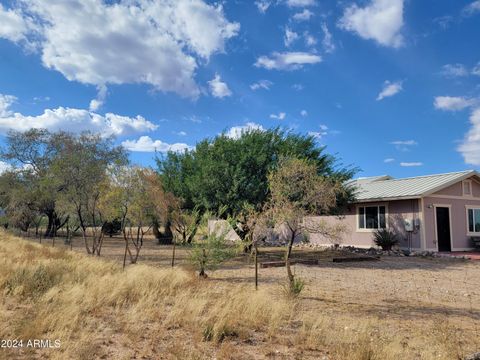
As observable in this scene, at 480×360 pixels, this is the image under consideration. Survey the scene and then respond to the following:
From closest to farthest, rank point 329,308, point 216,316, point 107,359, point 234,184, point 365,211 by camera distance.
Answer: point 107,359, point 216,316, point 329,308, point 234,184, point 365,211

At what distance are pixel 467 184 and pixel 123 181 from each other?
18.2 meters

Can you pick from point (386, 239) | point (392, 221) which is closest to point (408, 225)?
point (392, 221)

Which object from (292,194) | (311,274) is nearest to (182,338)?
(292,194)

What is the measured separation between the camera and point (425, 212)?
20.0 metres

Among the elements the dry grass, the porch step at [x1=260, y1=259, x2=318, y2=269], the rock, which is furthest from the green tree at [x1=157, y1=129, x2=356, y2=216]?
the rock

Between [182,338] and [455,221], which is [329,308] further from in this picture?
[455,221]

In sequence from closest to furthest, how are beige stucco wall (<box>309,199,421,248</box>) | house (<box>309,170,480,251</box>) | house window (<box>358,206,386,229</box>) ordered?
house (<box>309,170,480,251</box>) → beige stucco wall (<box>309,199,421,248</box>) → house window (<box>358,206,386,229</box>)

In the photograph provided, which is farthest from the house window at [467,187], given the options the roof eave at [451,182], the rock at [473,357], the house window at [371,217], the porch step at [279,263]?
the rock at [473,357]

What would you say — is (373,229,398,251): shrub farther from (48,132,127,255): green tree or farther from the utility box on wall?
(48,132,127,255): green tree

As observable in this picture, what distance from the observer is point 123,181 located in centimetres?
1537

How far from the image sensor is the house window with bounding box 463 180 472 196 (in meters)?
22.0

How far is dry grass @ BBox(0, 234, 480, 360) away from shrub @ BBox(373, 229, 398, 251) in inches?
389

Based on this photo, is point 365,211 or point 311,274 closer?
point 311,274

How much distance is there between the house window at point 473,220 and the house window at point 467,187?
93 centimetres
